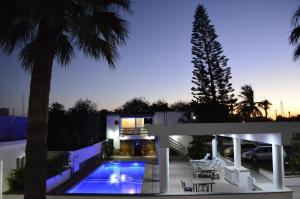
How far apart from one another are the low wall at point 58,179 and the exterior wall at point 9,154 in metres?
1.49

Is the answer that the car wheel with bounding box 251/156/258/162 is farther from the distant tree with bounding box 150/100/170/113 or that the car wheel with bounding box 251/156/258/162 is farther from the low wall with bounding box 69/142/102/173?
the distant tree with bounding box 150/100/170/113

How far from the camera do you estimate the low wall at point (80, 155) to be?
18.1 m

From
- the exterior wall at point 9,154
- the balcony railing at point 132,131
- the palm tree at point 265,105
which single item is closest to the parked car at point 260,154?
the balcony railing at point 132,131

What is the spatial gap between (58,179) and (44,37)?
9167 mm

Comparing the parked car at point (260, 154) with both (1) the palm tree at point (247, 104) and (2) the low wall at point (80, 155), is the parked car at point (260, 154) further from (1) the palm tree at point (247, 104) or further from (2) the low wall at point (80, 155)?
(1) the palm tree at point (247, 104)

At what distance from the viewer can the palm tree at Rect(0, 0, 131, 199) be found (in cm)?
635

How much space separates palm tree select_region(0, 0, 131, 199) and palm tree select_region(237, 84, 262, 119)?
43.2 metres

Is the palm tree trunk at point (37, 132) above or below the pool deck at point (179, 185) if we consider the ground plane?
above

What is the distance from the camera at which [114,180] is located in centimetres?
1748

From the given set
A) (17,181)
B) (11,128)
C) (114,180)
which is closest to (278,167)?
(114,180)

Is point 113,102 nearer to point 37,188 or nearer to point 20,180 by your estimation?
point 20,180

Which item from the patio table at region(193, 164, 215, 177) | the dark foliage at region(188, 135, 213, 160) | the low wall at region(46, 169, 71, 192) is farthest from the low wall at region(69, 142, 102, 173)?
the dark foliage at region(188, 135, 213, 160)

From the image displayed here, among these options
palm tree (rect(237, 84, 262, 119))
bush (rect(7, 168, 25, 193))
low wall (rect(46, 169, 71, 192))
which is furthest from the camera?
palm tree (rect(237, 84, 262, 119))

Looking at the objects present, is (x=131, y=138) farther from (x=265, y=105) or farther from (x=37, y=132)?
(x=265, y=105)
